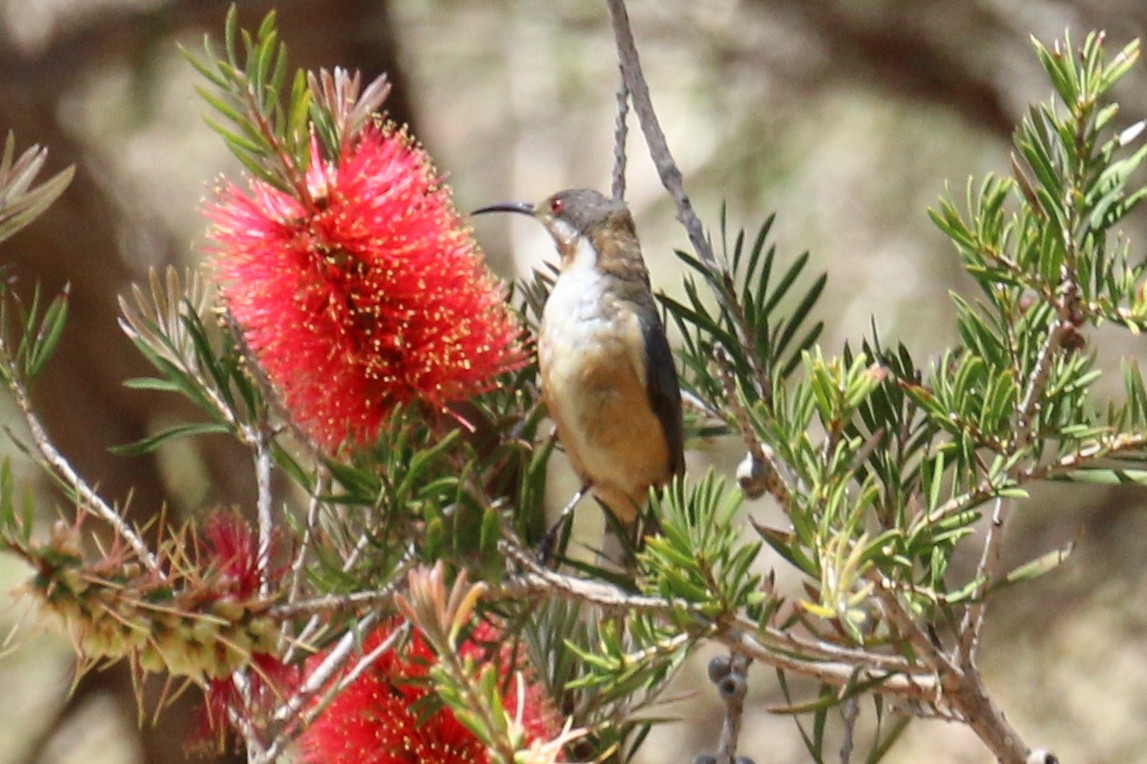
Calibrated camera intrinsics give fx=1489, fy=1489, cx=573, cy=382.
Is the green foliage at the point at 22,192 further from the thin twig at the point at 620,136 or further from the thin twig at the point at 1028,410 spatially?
the thin twig at the point at 1028,410

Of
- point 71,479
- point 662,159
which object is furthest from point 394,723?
point 662,159

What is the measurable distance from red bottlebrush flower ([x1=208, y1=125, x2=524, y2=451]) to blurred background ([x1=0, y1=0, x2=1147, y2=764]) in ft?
8.06

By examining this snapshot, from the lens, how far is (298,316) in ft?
4.17

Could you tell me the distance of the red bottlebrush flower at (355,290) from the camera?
127 centimetres

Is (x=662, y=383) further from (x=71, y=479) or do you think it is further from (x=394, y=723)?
(x=71, y=479)

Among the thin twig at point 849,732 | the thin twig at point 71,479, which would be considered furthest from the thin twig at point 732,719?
the thin twig at point 71,479

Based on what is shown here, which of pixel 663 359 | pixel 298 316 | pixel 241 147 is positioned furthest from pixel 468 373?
pixel 663 359

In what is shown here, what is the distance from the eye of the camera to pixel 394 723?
1.35 meters

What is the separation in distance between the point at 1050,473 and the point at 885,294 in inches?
151

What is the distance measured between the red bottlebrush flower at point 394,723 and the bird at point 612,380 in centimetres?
77

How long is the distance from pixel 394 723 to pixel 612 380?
0.95 meters

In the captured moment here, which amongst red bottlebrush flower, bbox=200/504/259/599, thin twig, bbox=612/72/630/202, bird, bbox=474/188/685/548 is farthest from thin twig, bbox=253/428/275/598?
bird, bbox=474/188/685/548

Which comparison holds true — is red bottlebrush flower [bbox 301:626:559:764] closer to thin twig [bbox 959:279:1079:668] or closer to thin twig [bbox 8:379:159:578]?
thin twig [bbox 8:379:159:578]

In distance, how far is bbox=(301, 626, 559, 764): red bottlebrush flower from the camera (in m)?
1.34
